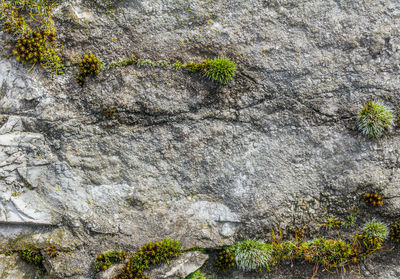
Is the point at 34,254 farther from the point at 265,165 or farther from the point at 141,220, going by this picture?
the point at 265,165

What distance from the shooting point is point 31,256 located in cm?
630

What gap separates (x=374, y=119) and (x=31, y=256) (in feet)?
28.4

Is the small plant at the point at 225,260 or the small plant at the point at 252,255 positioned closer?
the small plant at the point at 252,255

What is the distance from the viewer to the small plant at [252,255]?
666cm

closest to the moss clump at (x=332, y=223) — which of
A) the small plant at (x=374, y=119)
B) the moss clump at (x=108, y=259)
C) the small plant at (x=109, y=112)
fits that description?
the small plant at (x=374, y=119)

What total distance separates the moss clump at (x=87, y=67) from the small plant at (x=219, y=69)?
101 inches

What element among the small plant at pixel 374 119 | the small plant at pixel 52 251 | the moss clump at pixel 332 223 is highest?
the small plant at pixel 374 119

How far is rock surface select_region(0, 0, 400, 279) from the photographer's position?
645 cm

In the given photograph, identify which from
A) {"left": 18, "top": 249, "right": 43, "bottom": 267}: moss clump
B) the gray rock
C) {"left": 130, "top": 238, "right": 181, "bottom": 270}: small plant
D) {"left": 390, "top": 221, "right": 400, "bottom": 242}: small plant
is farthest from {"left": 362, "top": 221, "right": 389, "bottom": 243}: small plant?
{"left": 18, "top": 249, "right": 43, "bottom": 267}: moss clump

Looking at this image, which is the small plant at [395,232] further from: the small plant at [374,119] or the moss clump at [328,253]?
the small plant at [374,119]

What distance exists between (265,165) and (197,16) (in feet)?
13.3

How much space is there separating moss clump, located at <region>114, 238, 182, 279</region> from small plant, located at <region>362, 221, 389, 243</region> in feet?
15.4

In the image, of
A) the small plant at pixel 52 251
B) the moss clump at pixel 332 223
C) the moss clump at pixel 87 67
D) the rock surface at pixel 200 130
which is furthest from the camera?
the moss clump at pixel 332 223

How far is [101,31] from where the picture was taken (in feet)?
22.2
